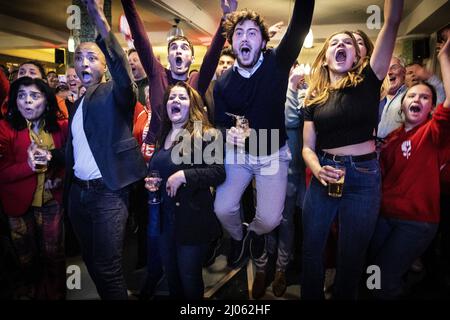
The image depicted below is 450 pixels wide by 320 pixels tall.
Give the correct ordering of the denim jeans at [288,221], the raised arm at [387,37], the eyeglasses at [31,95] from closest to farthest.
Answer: the raised arm at [387,37], the eyeglasses at [31,95], the denim jeans at [288,221]

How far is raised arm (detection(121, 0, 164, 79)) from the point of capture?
7.30ft

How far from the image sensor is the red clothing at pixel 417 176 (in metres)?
2.03

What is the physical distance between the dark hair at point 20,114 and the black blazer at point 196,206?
3.56 feet

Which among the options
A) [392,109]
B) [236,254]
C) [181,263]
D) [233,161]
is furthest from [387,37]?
[236,254]

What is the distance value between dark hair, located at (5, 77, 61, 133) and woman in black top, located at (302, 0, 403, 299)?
1804mm

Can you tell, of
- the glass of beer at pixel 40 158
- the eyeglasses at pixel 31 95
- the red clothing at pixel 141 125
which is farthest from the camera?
the red clothing at pixel 141 125

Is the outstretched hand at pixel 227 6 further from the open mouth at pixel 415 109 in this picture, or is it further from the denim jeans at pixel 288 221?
the open mouth at pixel 415 109

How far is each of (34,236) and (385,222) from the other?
8.08ft

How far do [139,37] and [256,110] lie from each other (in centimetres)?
105

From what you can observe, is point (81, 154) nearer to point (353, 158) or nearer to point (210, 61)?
point (210, 61)

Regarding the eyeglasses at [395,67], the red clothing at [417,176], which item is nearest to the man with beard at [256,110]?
the red clothing at [417,176]
